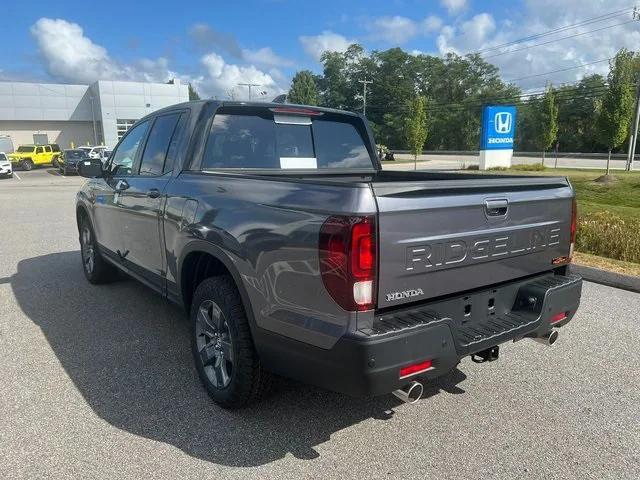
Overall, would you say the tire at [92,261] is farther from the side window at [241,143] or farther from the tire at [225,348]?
the tire at [225,348]

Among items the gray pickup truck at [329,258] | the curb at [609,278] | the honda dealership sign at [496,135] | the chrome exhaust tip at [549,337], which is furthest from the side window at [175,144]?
the honda dealership sign at [496,135]

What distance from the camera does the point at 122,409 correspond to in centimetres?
318

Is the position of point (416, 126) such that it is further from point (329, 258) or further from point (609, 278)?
point (329, 258)

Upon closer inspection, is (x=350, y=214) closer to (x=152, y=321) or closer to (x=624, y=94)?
(x=152, y=321)

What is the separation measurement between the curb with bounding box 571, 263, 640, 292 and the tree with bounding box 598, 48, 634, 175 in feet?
63.5

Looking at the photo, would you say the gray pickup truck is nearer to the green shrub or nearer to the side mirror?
the side mirror

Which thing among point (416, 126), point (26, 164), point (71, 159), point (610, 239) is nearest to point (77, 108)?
point (26, 164)

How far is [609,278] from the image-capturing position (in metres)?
6.11

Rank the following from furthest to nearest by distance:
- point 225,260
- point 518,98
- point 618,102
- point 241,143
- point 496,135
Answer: point 518,98 < point 496,135 < point 618,102 < point 241,143 < point 225,260

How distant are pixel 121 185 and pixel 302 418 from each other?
281 centimetres

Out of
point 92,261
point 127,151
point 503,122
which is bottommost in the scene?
point 92,261

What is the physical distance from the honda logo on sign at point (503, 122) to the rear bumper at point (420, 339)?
90.2 ft

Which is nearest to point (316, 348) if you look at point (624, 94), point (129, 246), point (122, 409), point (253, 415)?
point (253, 415)

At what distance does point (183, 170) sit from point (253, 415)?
179 centimetres
